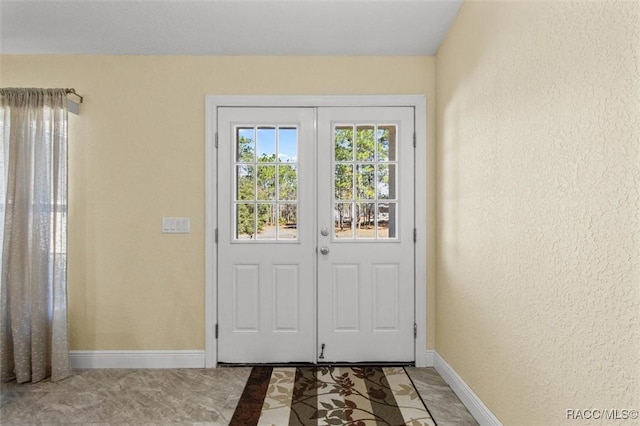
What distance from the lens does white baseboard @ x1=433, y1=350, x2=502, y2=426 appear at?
1.87m

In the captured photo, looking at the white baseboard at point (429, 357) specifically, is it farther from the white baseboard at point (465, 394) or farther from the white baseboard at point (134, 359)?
the white baseboard at point (134, 359)

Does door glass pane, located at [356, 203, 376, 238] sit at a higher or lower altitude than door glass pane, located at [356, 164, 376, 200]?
lower

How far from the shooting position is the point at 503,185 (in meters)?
1.72

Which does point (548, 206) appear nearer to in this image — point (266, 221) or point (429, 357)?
point (429, 357)

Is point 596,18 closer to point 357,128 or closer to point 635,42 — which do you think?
point 635,42

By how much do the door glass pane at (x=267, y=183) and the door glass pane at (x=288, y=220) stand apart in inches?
5.4

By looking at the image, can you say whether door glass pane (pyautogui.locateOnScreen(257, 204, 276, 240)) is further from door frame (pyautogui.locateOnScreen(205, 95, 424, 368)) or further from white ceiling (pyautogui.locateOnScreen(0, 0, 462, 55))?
white ceiling (pyautogui.locateOnScreen(0, 0, 462, 55))

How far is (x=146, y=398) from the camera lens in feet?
7.54

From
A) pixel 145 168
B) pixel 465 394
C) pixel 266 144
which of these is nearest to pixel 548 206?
pixel 465 394

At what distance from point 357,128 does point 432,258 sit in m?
1.20

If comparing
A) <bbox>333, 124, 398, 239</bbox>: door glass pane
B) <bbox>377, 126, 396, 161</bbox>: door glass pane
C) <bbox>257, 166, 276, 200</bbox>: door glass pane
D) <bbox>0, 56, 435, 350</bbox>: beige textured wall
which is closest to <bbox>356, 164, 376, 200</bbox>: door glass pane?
<bbox>333, 124, 398, 239</bbox>: door glass pane

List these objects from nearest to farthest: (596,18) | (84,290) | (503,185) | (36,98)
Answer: (596,18) < (503,185) < (36,98) < (84,290)

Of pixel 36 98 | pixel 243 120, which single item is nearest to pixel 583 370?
pixel 243 120

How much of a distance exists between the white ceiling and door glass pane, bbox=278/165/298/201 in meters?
0.91
